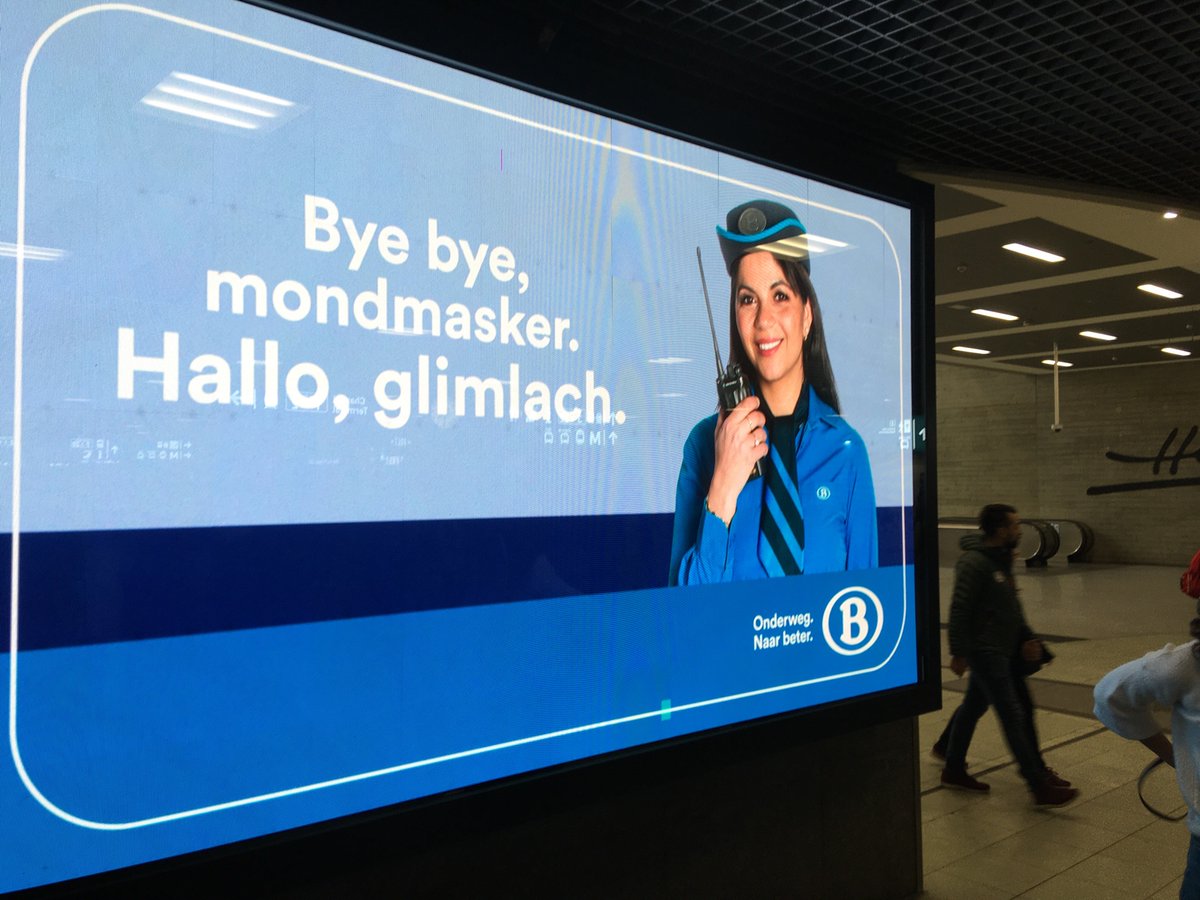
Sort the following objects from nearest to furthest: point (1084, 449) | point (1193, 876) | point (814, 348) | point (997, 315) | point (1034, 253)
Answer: point (1193, 876)
point (814, 348)
point (1034, 253)
point (997, 315)
point (1084, 449)

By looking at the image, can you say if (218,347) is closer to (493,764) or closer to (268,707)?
(268,707)

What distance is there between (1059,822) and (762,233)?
3.27 m

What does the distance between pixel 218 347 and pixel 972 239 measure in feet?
24.9

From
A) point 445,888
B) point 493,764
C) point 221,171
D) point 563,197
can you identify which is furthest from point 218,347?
point 445,888

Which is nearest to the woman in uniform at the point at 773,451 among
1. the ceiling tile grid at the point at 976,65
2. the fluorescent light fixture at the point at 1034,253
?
the ceiling tile grid at the point at 976,65

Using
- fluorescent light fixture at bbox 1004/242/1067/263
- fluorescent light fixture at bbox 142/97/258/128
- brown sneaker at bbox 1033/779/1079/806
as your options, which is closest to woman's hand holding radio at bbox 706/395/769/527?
fluorescent light fixture at bbox 142/97/258/128

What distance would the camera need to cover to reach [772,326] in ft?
9.32

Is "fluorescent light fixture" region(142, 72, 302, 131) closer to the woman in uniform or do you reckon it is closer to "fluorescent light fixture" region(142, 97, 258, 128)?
"fluorescent light fixture" region(142, 97, 258, 128)

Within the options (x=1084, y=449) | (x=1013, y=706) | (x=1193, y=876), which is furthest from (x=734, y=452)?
(x=1084, y=449)

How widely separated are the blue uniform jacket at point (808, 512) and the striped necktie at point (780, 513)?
3cm

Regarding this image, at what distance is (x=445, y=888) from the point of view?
7.72ft

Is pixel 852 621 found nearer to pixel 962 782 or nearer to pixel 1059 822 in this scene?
pixel 1059 822

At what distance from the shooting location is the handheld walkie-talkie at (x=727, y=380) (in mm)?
2670

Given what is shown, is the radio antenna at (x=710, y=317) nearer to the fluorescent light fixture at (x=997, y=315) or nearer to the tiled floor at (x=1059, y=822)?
the tiled floor at (x=1059, y=822)
